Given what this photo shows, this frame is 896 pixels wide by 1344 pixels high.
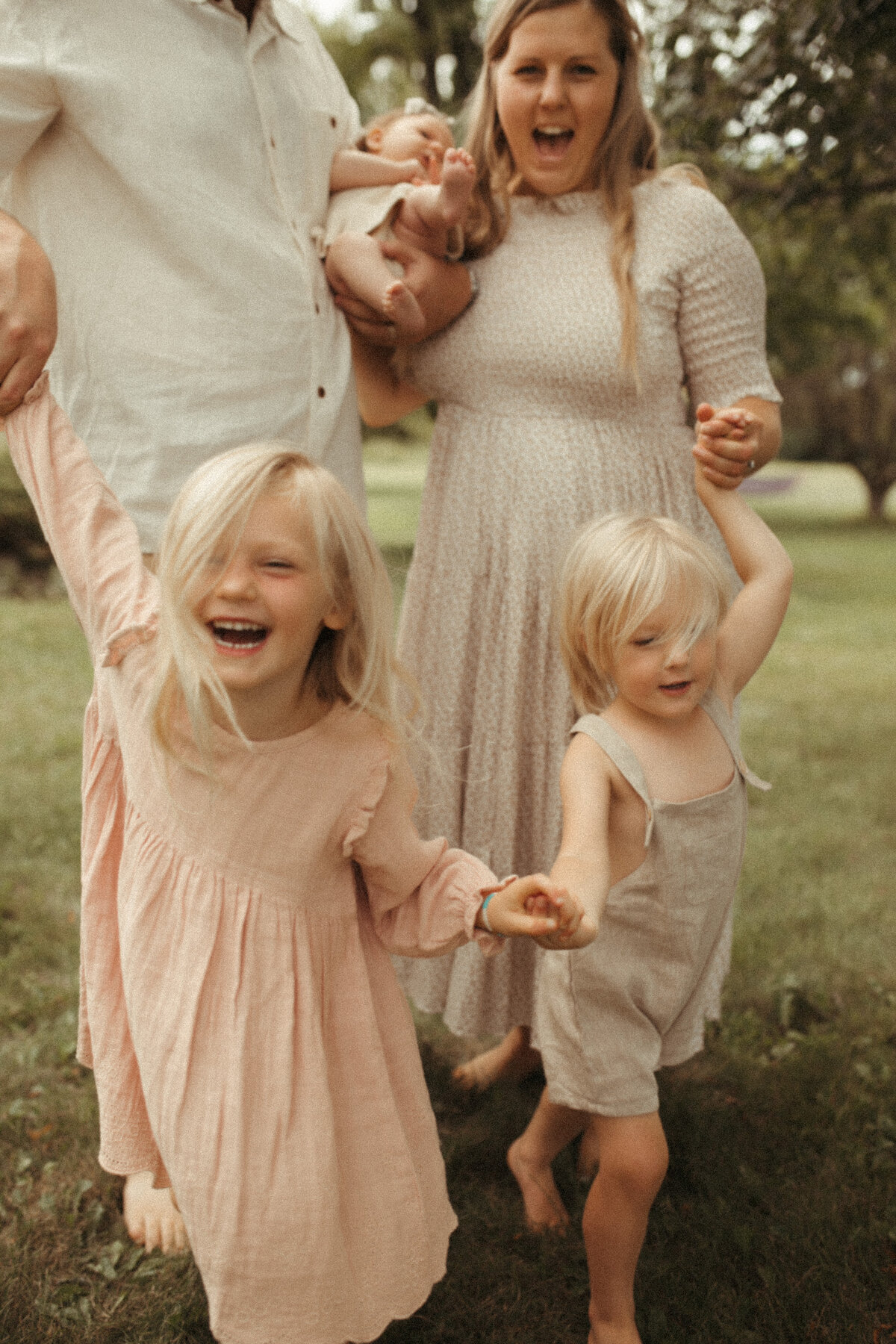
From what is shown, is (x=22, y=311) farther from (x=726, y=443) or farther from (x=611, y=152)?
(x=611, y=152)

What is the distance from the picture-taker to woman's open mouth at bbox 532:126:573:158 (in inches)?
93.1

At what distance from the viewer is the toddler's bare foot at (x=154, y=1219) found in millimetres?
2305

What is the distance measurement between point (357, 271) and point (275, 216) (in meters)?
0.18

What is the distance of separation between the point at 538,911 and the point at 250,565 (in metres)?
0.61

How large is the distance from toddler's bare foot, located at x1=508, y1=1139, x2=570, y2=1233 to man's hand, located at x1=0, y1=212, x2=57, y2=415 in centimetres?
→ 176

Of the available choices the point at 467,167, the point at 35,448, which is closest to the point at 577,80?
the point at 467,167

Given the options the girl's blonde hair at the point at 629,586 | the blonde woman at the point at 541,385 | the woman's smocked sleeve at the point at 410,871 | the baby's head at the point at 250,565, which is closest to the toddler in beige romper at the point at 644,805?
the girl's blonde hair at the point at 629,586

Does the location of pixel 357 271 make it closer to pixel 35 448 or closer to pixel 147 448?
pixel 147 448

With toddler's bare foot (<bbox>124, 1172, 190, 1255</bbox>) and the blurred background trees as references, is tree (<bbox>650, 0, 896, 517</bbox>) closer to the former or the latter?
the blurred background trees

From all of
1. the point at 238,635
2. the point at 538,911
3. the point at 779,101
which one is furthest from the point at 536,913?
the point at 779,101

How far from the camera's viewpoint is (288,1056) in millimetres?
1690

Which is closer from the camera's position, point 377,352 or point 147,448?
point 147,448

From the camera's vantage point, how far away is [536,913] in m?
1.58

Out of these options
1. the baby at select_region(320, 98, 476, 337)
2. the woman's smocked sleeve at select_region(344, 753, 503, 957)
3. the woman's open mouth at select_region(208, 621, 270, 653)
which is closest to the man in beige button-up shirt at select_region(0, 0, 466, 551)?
the baby at select_region(320, 98, 476, 337)
